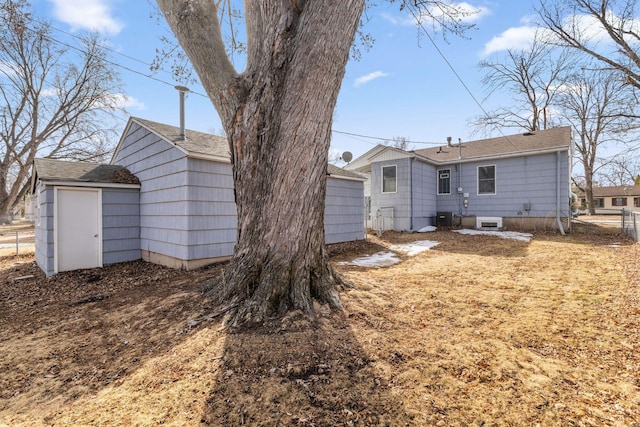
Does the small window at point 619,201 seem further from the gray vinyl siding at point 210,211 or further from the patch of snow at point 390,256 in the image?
the gray vinyl siding at point 210,211

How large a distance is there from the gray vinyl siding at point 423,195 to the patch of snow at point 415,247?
2923 millimetres

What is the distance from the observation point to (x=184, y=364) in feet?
7.84

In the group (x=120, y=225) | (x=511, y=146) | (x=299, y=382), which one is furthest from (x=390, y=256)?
(x=511, y=146)

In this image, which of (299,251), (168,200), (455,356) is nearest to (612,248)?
(455,356)

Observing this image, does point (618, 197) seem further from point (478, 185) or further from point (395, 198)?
point (395, 198)

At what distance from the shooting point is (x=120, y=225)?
745cm

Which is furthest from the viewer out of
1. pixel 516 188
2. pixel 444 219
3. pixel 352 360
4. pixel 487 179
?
pixel 444 219

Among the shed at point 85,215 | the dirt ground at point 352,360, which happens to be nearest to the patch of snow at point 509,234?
the dirt ground at point 352,360

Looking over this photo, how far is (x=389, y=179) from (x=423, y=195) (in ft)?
5.48

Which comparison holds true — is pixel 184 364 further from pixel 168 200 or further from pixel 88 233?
pixel 88 233

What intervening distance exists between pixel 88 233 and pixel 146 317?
474 cm

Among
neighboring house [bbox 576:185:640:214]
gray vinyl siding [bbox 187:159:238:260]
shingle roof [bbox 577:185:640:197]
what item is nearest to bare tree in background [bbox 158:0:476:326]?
gray vinyl siding [bbox 187:159:238:260]

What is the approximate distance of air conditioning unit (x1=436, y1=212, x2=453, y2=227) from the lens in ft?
43.1

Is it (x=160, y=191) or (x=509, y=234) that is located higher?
(x=160, y=191)
